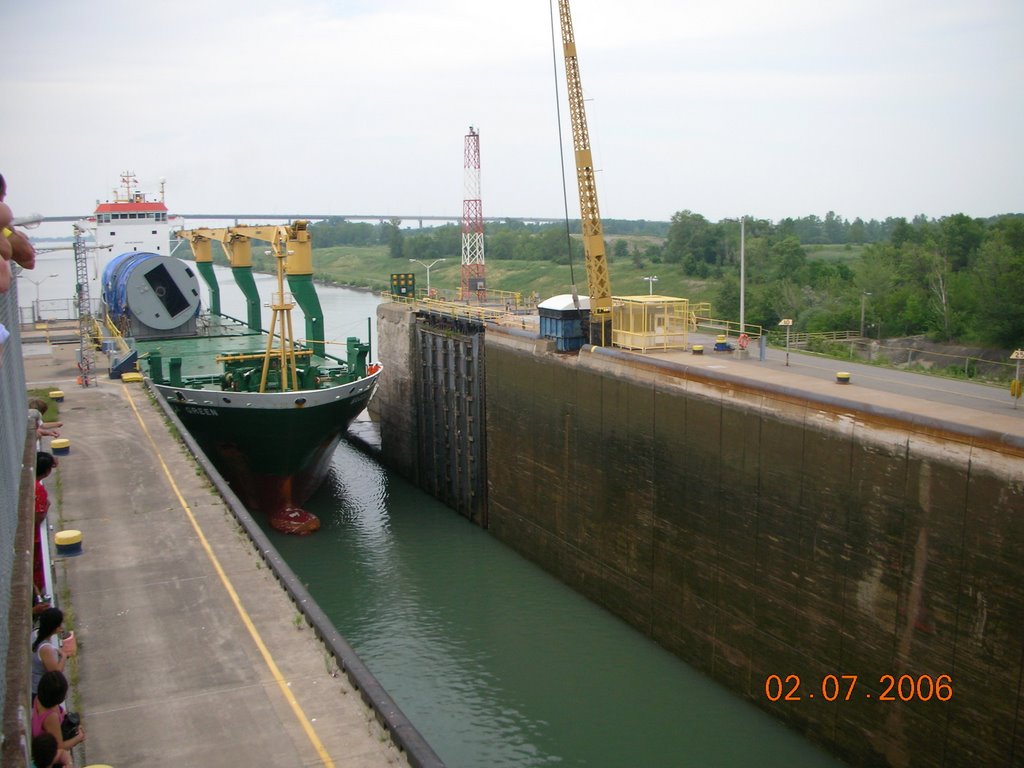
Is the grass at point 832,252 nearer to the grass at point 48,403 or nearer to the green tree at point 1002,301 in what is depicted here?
the green tree at point 1002,301

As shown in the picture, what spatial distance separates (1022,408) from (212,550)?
51.9 ft

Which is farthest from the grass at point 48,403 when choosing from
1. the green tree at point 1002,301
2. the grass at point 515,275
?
the green tree at point 1002,301

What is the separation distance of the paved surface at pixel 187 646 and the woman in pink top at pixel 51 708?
7.60ft

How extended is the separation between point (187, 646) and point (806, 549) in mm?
11093

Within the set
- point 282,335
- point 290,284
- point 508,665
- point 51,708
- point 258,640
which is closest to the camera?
point 51,708

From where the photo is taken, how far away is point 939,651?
15.1m

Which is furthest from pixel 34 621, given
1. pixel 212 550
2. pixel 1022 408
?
pixel 1022 408

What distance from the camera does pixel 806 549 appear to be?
17.9 meters

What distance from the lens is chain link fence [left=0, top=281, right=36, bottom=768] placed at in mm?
6719

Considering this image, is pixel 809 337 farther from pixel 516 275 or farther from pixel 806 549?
pixel 516 275

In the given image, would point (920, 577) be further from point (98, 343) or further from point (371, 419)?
point (98, 343)

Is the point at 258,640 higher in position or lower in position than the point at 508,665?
higher

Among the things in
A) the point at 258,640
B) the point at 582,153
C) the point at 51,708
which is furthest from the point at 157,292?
the point at 51,708
